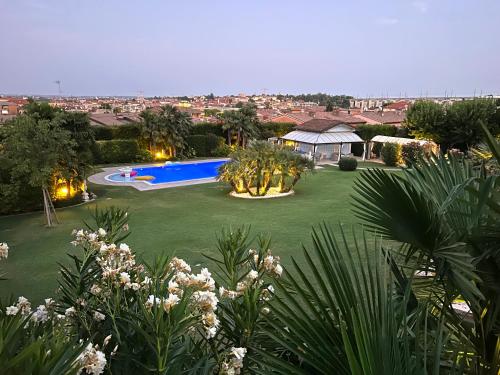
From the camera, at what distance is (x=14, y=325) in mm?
1444

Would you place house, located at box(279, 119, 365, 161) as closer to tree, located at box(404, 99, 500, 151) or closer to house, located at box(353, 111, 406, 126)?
tree, located at box(404, 99, 500, 151)

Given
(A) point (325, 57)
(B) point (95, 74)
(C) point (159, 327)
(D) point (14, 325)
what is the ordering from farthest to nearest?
1. (B) point (95, 74)
2. (A) point (325, 57)
3. (C) point (159, 327)
4. (D) point (14, 325)

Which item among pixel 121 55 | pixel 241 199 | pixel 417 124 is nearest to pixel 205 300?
pixel 241 199

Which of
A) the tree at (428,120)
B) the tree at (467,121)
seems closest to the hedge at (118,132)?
the tree at (428,120)

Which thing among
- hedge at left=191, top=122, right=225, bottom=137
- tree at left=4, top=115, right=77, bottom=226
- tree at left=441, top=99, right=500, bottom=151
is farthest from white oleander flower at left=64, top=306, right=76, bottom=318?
tree at left=441, top=99, right=500, bottom=151

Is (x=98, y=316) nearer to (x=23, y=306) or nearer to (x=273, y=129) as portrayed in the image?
(x=23, y=306)

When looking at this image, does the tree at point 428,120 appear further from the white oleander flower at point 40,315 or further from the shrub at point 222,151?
the white oleander flower at point 40,315

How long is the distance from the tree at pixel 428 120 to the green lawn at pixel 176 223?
12.4 metres

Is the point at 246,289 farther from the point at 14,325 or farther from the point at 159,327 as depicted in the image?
the point at 14,325

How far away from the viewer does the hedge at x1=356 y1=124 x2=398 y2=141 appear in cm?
3251

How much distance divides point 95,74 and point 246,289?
8598 inches

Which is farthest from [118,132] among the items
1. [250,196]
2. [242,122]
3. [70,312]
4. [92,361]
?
[92,361]

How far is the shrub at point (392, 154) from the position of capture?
26.7 metres

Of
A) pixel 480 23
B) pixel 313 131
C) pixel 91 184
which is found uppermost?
pixel 480 23
